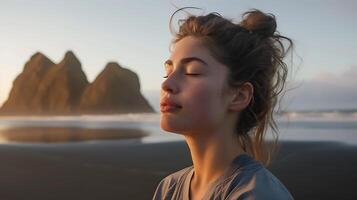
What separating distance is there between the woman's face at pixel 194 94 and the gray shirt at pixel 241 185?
201 mm

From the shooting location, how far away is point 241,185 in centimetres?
144

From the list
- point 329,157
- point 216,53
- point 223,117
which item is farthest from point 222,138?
point 329,157

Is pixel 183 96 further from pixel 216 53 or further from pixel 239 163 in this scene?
pixel 239 163

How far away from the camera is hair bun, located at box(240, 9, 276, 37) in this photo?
1811 mm

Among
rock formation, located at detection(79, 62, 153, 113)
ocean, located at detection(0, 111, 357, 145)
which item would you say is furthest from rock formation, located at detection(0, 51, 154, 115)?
ocean, located at detection(0, 111, 357, 145)

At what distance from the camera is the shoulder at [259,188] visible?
1.32 metres

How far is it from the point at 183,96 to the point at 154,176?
236 inches

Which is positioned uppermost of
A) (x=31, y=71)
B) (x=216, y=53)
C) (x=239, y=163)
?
(x=216, y=53)

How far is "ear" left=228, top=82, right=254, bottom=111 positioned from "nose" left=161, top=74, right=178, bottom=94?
251 mm

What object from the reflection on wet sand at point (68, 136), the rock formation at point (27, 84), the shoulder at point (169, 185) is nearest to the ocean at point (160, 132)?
the reflection on wet sand at point (68, 136)

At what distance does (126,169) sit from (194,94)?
6780 millimetres

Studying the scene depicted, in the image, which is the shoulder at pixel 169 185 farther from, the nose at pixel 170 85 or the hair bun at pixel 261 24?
the hair bun at pixel 261 24

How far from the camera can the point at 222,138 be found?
1.67 m

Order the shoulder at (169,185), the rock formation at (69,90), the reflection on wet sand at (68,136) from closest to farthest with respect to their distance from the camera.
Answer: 1. the shoulder at (169,185)
2. the reflection on wet sand at (68,136)
3. the rock formation at (69,90)
